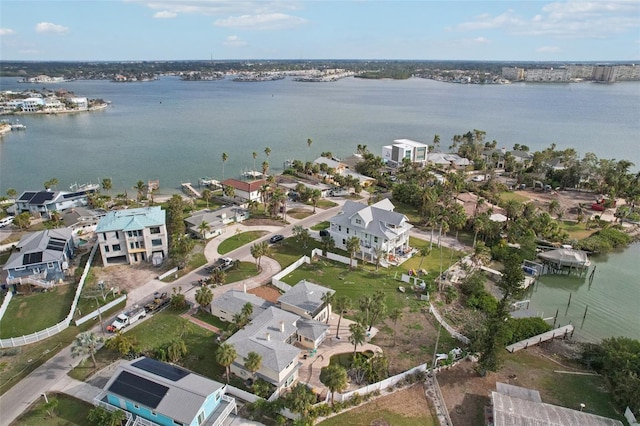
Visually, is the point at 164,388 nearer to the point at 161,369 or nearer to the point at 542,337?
the point at 161,369

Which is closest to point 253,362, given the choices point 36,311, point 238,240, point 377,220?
point 36,311

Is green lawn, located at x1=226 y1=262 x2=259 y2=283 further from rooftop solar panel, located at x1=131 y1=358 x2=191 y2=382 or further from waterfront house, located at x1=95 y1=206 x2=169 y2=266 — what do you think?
rooftop solar panel, located at x1=131 y1=358 x2=191 y2=382

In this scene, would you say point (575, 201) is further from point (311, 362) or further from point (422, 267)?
point (311, 362)

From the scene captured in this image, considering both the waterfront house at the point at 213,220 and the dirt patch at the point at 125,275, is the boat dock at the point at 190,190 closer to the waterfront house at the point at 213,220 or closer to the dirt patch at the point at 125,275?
the waterfront house at the point at 213,220

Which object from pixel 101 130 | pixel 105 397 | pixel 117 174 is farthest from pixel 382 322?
pixel 101 130

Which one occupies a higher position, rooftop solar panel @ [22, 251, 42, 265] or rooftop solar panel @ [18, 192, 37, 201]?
rooftop solar panel @ [18, 192, 37, 201]

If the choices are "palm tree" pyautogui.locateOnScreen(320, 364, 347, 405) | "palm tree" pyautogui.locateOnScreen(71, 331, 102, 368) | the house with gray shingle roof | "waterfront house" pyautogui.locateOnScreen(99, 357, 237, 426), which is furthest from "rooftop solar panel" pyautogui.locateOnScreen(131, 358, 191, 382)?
the house with gray shingle roof

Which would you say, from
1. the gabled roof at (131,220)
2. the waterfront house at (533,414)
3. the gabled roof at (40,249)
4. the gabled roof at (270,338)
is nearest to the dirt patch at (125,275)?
the gabled roof at (40,249)
